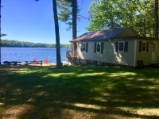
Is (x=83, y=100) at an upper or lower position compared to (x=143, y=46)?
lower

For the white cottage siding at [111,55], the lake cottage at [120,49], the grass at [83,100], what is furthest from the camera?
the white cottage siding at [111,55]

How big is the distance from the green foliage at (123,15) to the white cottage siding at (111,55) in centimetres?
1508

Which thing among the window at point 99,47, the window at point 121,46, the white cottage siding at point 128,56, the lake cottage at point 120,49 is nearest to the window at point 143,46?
the lake cottage at point 120,49

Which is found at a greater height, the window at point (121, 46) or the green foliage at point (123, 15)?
the green foliage at point (123, 15)

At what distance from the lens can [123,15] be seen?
4422 centimetres

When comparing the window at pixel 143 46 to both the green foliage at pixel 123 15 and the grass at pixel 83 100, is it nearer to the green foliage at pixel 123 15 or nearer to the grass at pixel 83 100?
the grass at pixel 83 100

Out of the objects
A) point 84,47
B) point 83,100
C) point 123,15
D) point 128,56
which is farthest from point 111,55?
point 123,15

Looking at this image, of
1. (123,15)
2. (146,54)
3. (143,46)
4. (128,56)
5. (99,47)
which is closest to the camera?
(143,46)

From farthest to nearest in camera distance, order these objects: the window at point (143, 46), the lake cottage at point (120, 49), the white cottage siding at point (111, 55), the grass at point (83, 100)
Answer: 1. the white cottage siding at point (111, 55)
2. the window at point (143, 46)
3. the lake cottage at point (120, 49)
4. the grass at point (83, 100)

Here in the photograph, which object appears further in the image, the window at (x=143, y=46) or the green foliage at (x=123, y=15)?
the green foliage at (x=123, y=15)

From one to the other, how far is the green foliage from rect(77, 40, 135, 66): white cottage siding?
15.1 meters

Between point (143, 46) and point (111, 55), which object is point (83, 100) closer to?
point (143, 46)

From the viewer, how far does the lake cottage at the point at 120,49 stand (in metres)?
22.2

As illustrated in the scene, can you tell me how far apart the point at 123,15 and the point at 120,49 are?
2151 cm
